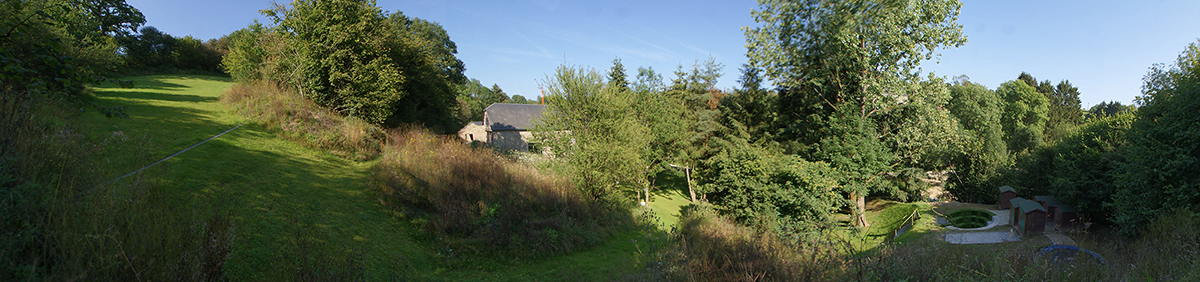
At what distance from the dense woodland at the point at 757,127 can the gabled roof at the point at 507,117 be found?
30.3 feet

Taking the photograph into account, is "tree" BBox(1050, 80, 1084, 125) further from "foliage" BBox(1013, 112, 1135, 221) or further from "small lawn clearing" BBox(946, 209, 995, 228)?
"small lawn clearing" BBox(946, 209, 995, 228)

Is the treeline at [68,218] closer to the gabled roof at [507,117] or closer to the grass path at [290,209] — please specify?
the grass path at [290,209]

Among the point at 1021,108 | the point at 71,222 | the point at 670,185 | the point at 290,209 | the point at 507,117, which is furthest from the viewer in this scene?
the point at 1021,108

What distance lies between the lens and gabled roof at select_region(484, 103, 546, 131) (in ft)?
116

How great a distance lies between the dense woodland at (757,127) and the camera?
807cm

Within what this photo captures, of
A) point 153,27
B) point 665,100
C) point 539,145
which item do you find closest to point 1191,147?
point 539,145

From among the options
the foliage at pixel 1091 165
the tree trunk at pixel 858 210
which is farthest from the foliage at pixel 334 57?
the foliage at pixel 1091 165

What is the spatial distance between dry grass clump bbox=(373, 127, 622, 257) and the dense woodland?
8 centimetres

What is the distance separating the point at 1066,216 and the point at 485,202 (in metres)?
18.4

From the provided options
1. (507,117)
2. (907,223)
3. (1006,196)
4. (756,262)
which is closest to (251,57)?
(507,117)

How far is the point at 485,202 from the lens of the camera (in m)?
9.39

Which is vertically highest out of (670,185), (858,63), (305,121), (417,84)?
(858,63)

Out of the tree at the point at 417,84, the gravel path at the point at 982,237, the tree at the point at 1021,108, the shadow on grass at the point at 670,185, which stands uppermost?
the tree at the point at 1021,108

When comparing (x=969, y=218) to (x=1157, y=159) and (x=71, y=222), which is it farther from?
(x=71, y=222)
